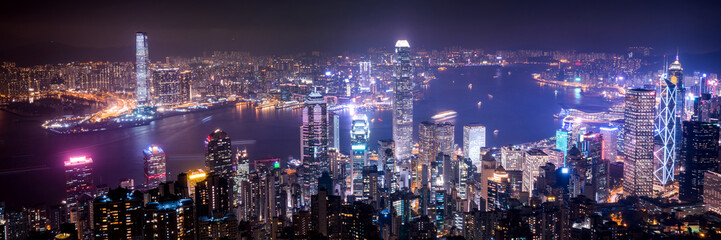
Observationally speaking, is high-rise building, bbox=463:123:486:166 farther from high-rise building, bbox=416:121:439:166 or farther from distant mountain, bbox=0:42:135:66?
distant mountain, bbox=0:42:135:66

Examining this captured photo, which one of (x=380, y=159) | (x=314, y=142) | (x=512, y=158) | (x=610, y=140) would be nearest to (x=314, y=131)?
(x=314, y=142)

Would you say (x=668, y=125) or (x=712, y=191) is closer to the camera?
(x=712, y=191)

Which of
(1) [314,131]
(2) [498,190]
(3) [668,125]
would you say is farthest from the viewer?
(1) [314,131]

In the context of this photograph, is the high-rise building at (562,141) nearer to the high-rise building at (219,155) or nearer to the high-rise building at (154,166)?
the high-rise building at (219,155)

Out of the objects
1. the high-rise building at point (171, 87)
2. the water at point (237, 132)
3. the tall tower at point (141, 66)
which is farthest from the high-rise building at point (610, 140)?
the high-rise building at point (171, 87)

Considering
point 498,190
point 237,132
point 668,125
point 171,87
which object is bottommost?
point 498,190

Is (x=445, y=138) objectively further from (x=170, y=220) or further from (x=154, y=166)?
(x=170, y=220)
